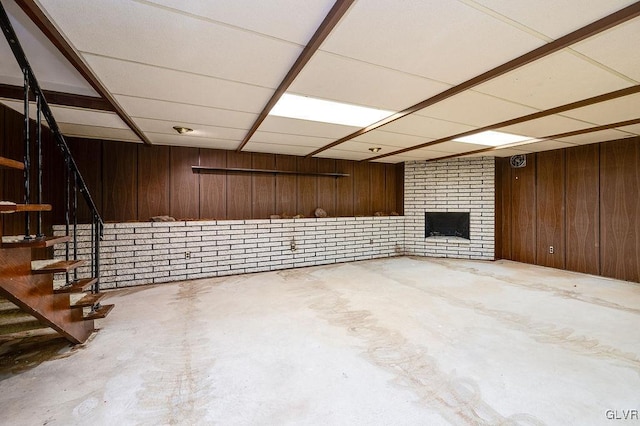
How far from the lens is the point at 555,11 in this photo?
1.50m

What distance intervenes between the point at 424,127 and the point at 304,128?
1.59m

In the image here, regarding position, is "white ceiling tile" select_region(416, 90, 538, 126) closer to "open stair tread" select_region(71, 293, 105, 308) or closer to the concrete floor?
the concrete floor

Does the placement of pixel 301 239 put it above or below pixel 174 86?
below

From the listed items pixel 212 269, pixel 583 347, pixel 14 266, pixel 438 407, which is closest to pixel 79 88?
pixel 14 266

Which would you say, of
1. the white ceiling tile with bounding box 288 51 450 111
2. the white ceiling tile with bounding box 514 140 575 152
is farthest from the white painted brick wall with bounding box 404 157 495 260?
the white ceiling tile with bounding box 288 51 450 111

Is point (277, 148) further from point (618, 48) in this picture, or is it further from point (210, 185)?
point (618, 48)

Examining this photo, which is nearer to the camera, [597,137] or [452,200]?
[597,137]

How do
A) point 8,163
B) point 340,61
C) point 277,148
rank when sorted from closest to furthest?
point 8,163 < point 340,61 < point 277,148

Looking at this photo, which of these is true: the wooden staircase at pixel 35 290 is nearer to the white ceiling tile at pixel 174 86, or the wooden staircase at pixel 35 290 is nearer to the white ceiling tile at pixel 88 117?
the white ceiling tile at pixel 174 86

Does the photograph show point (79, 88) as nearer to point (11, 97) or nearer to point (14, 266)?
point (11, 97)

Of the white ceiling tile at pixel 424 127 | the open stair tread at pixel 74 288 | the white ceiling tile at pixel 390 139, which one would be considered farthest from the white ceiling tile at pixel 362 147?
the open stair tread at pixel 74 288

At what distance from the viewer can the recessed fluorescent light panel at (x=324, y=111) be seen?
281 cm

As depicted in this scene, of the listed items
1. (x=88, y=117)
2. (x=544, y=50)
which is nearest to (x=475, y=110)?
(x=544, y=50)

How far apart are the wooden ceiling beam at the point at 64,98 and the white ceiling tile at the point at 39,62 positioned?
71mm
